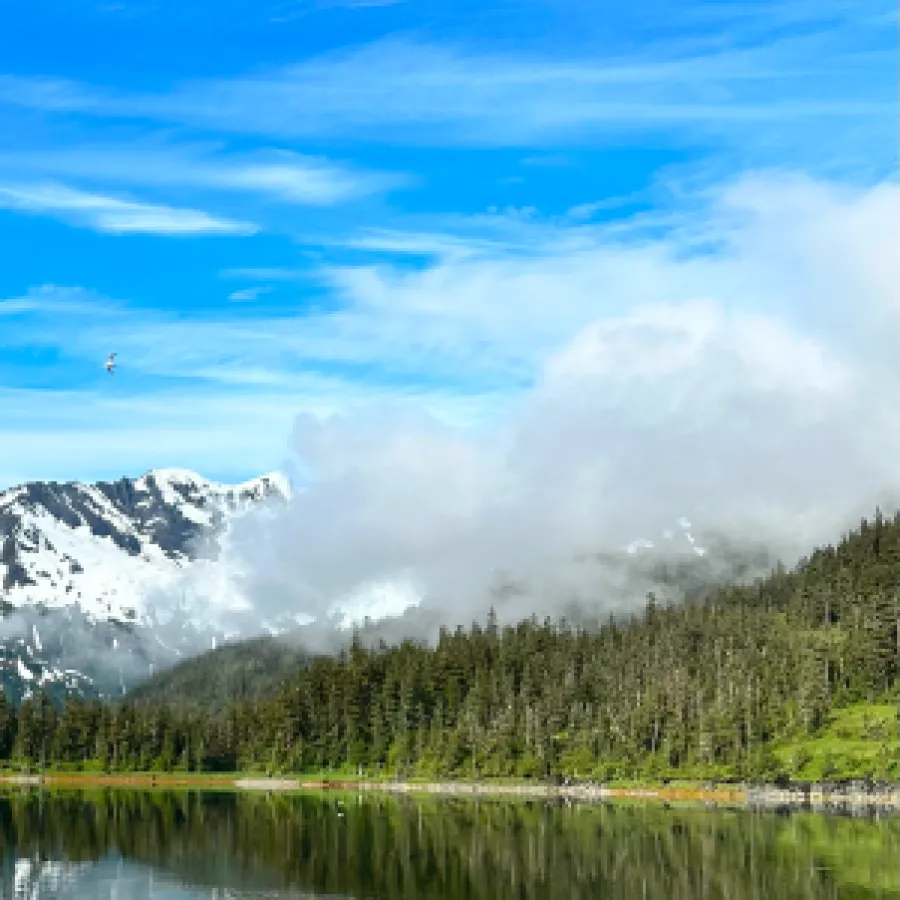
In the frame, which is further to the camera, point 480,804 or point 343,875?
point 480,804

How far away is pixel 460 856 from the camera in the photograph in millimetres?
122750

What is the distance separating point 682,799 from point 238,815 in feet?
210

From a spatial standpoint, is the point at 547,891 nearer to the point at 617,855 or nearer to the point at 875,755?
the point at 617,855

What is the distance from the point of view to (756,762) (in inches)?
7736

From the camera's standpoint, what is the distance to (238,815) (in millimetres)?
179125

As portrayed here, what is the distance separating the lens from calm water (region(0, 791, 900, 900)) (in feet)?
337

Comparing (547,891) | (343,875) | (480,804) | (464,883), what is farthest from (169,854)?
(480,804)

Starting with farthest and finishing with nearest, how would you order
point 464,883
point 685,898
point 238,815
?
point 238,815 < point 464,883 < point 685,898

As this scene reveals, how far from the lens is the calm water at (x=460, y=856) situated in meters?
103

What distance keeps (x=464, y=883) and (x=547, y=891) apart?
8.43m

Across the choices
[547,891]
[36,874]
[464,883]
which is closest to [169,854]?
[36,874]

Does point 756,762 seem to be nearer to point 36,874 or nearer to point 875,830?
point 875,830

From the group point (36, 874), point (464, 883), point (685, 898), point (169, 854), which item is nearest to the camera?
point (685, 898)

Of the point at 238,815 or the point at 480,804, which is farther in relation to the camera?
the point at 480,804
